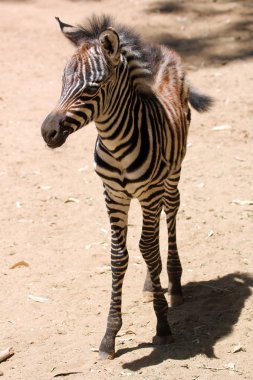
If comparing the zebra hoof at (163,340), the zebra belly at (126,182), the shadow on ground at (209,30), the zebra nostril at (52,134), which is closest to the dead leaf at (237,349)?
the zebra hoof at (163,340)

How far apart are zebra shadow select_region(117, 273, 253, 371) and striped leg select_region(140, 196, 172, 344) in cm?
12

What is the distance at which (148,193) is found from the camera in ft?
18.5

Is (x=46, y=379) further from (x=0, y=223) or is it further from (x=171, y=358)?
(x=0, y=223)

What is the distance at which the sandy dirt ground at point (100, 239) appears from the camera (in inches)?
231

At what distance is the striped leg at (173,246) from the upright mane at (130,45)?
4.08 ft

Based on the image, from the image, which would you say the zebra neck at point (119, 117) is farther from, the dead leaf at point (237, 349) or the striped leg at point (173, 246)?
the dead leaf at point (237, 349)

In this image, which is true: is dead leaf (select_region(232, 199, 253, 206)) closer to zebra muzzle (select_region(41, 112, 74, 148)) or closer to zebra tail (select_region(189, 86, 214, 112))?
→ zebra tail (select_region(189, 86, 214, 112))

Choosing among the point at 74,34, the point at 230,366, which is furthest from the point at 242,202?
the point at 74,34

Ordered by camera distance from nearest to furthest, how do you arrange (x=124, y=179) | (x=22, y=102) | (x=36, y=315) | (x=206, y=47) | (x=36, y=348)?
1. (x=124, y=179)
2. (x=36, y=348)
3. (x=36, y=315)
4. (x=22, y=102)
5. (x=206, y=47)

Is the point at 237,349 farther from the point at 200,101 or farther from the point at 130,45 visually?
the point at 200,101

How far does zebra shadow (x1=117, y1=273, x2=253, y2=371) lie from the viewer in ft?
19.0

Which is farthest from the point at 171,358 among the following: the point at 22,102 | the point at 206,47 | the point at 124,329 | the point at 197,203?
the point at 206,47

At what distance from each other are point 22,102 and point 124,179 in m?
6.22

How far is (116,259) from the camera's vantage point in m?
5.82
